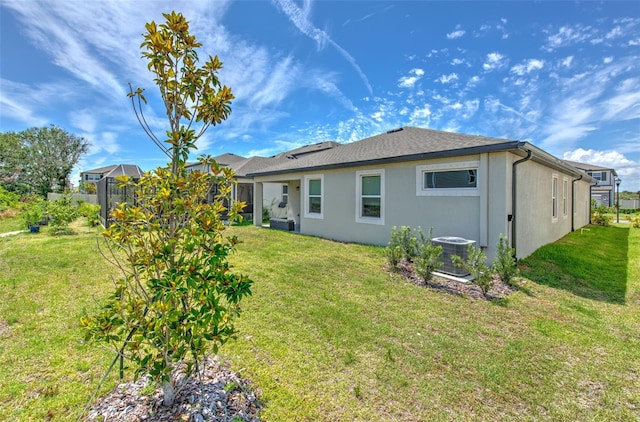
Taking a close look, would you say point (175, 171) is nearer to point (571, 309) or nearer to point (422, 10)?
point (571, 309)

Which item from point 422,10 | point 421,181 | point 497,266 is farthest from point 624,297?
point 422,10

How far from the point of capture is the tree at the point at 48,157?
32844 millimetres

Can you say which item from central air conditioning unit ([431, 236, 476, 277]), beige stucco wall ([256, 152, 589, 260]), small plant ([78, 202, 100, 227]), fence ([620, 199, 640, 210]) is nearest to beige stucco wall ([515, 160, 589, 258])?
beige stucco wall ([256, 152, 589, 260])

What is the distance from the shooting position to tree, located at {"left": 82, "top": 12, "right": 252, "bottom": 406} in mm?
1806

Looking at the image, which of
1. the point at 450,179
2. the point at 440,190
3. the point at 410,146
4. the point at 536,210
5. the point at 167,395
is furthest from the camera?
the point at 410,146

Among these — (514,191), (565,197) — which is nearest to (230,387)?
(514,191)

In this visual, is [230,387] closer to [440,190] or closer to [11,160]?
[440,190]

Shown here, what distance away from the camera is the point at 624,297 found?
5133 millimetres

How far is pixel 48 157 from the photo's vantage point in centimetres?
3397

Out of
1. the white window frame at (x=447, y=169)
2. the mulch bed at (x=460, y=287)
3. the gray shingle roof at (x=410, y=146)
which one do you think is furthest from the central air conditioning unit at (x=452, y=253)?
the gray shingle roof at (x=410, y=146)

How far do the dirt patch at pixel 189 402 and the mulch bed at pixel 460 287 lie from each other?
4116 mm

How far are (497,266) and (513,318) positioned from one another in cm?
156

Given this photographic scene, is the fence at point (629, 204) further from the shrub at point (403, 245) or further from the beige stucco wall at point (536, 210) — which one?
the shrub at point (403, 245)

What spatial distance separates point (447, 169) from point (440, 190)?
1.92 ft
